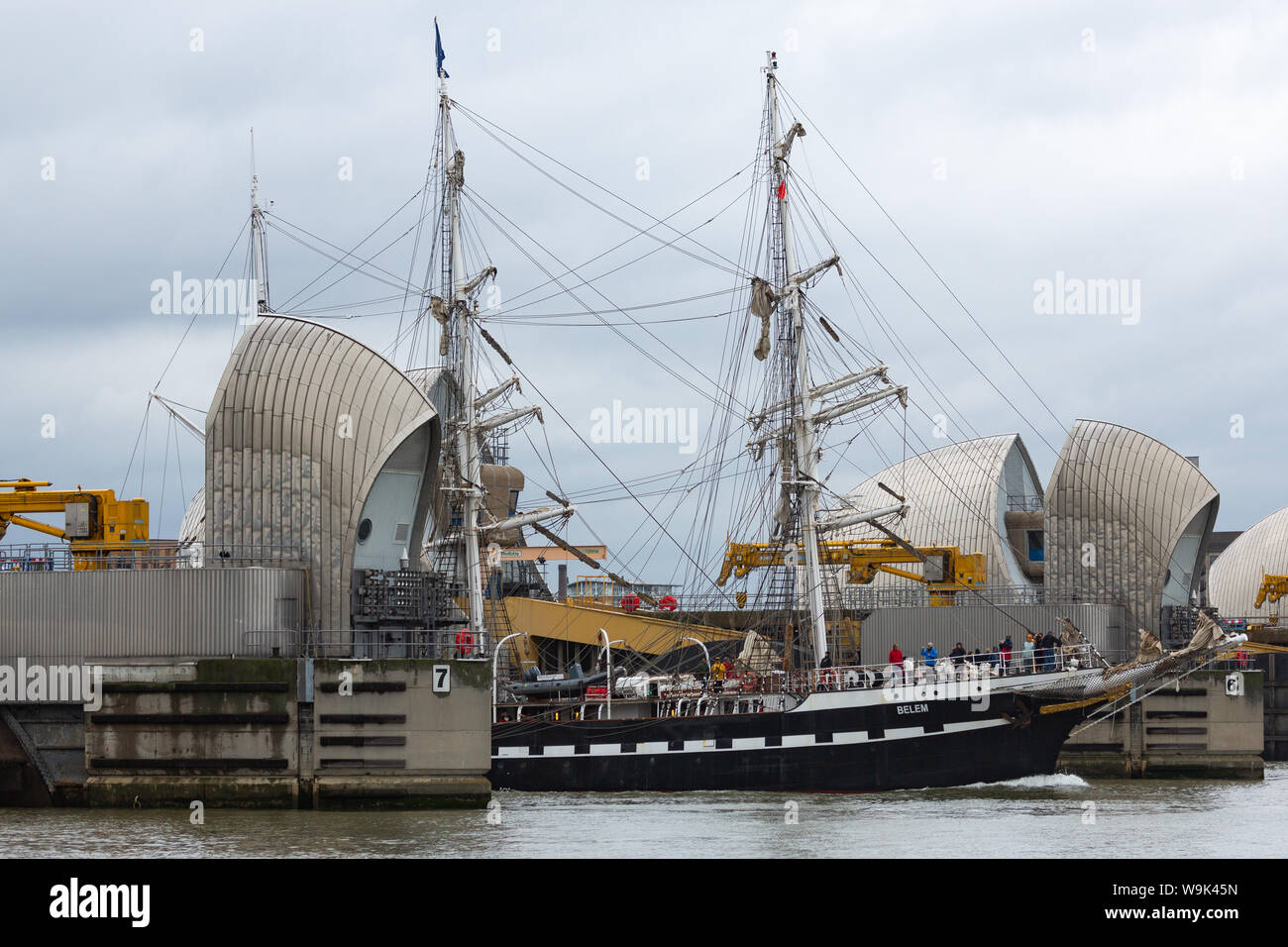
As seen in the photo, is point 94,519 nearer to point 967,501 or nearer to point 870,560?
point 870,560

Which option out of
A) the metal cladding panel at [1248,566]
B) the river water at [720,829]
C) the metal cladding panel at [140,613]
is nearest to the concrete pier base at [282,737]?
the river water at [720,829]

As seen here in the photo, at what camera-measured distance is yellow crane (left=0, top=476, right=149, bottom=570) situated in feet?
149

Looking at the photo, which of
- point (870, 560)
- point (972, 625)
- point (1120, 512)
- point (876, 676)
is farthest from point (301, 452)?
point (1120, 512)

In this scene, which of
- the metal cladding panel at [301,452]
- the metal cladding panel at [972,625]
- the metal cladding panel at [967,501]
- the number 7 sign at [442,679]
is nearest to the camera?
the number 7 sign at [442,679]

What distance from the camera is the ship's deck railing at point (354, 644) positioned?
42344 mm

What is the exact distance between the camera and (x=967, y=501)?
84.1m

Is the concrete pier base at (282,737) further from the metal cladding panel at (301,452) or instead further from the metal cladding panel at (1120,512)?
the metal cladding panel at (1120,512)

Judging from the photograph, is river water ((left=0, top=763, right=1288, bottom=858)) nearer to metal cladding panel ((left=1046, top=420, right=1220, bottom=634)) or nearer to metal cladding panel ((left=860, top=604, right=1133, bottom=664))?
metal cladding panel ((left=860, top=604, right=1133, bottom=664))

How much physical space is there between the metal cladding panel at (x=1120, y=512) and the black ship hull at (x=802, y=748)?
37.1ft

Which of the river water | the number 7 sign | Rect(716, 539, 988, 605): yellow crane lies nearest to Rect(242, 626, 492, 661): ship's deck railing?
the number 7 sign

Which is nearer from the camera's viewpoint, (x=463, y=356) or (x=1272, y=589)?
(x=463, y=356)

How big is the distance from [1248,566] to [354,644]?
219 ft
